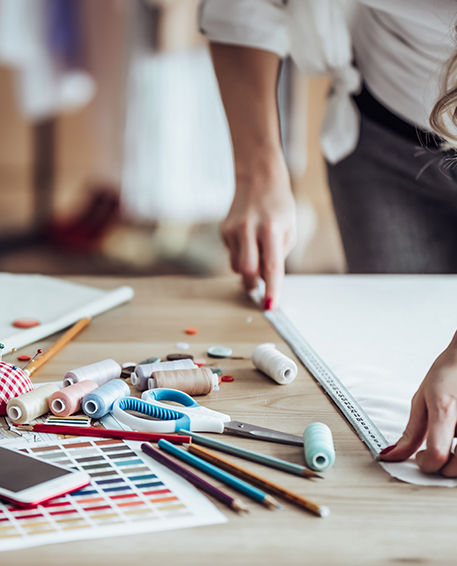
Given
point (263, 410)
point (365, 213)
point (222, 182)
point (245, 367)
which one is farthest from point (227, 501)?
point (222, 182)

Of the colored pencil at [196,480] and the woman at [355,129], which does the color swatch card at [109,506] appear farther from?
the woman at [355,129]

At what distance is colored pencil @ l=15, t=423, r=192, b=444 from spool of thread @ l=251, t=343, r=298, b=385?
17 cm

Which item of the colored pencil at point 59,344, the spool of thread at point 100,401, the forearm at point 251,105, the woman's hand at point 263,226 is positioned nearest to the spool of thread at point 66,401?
the spool of thread at point 100,401

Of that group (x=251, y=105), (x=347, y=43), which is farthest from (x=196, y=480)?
(x=347, y=43)

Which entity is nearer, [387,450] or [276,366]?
[387,450]

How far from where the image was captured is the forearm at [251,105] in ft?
3.22

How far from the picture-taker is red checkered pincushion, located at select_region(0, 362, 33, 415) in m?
0.52

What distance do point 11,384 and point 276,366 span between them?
0.26 metres

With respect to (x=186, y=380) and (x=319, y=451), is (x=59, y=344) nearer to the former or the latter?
(x=186, y=380)

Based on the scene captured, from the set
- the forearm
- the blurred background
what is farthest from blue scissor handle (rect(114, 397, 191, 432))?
the blurred background

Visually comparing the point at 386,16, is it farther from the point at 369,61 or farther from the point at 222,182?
the point at 222,182

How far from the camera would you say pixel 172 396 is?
1.85ft

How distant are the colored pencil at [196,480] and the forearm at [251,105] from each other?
1.99 feet

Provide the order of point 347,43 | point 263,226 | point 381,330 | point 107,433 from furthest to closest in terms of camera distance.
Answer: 1. point 347,43
2. point 263,226
3. point 381,330
4. point 107,433
